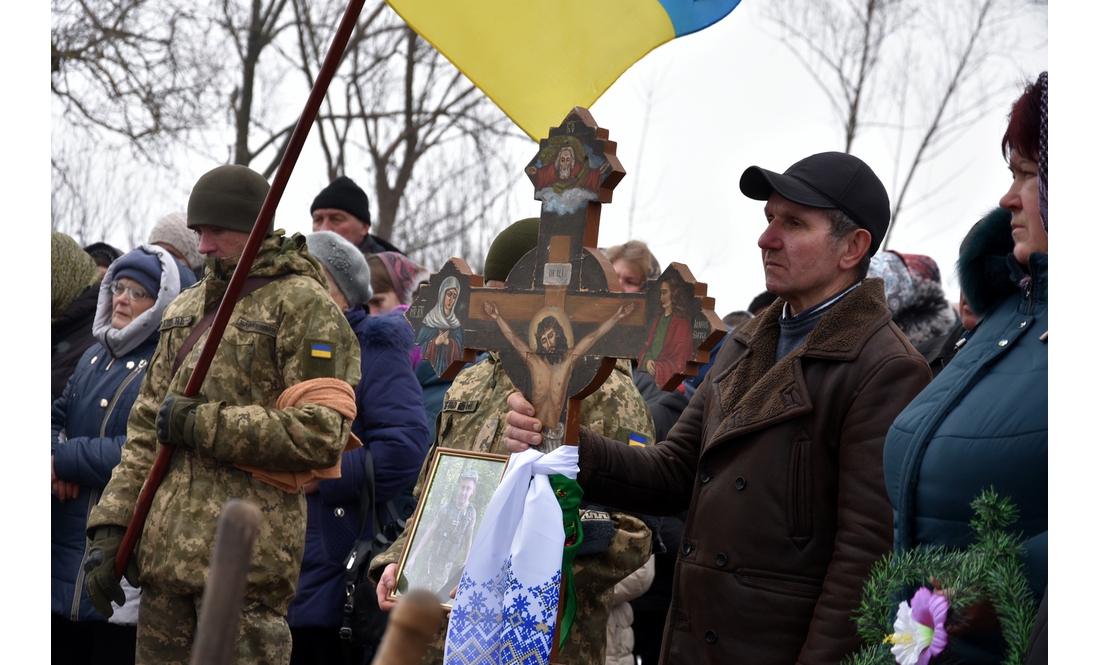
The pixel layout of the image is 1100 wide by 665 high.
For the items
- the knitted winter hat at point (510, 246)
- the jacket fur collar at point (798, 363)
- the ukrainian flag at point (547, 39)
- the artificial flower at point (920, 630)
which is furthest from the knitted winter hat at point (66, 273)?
the artificial flower at point (920, 630)

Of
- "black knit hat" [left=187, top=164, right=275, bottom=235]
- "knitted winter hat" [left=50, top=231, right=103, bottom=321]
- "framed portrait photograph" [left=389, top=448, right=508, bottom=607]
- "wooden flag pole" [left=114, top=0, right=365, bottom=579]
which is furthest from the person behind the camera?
"knitted winter hat" [left=50, top=231, right=103, bottom=321]

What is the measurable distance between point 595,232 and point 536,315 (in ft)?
0.86

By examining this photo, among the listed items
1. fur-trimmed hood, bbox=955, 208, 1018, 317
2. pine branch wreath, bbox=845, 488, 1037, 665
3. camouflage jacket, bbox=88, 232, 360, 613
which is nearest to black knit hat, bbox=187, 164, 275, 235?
camouflage jacket, bbox=88, 232, 360, 613

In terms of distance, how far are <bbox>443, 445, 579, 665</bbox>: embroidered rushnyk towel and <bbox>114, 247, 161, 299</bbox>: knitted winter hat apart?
8.88 feet

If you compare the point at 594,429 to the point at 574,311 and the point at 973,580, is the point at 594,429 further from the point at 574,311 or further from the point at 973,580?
the point at 973,580

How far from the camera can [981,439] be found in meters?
2.14

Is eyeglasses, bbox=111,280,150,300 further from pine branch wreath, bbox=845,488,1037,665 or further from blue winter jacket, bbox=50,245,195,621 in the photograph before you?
pine branch wreath, bbox=845,488,1037,665

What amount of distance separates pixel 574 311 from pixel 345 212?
4.09m

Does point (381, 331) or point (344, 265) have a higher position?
point (344, 265)

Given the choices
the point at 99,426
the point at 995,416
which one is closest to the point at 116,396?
the point at 99,426

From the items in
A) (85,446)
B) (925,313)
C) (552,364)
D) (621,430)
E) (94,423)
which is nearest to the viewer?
(552,364)

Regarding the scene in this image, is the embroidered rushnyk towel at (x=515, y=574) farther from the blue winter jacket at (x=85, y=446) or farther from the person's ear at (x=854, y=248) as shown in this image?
the blue winter jacket at (x=85, y=446)

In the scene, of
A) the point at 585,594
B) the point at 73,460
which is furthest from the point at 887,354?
the point at 73,460

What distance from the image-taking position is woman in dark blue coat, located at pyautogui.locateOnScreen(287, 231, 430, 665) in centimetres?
464
